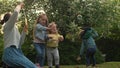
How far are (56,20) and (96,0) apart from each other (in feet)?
6.54

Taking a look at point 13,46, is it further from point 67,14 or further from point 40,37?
point 67,14

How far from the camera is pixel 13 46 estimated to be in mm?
8883

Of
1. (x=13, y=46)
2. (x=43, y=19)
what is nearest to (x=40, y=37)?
(x=43, y=19)

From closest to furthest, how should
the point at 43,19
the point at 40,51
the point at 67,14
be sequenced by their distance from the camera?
the point at 40,51 → the point at 43,19 → the point at 67,14

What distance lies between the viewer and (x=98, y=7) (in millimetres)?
18984

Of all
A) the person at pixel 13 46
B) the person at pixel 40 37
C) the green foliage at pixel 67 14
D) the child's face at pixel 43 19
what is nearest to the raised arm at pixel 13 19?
the person at pixel 13 46

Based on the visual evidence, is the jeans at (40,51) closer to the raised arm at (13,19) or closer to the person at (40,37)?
the person at (40,37)

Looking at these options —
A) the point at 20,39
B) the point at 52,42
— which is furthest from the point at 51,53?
the point at 20,39

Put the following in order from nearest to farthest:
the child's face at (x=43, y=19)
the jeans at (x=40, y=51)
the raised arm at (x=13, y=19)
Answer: the raised arm at (x=13, y=19)
the jeans at (x=40, y=51)
the child's face at (x=43, y=19)

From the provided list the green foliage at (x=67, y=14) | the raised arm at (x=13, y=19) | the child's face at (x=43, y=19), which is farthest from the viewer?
the green foliage at (x=67, y=14)

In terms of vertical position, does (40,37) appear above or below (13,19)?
below

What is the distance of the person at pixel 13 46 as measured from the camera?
8.67 metres

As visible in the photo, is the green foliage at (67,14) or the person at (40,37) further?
the green foliage at (67,14)

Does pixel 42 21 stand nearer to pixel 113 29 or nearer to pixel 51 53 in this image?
pixel 51 53
